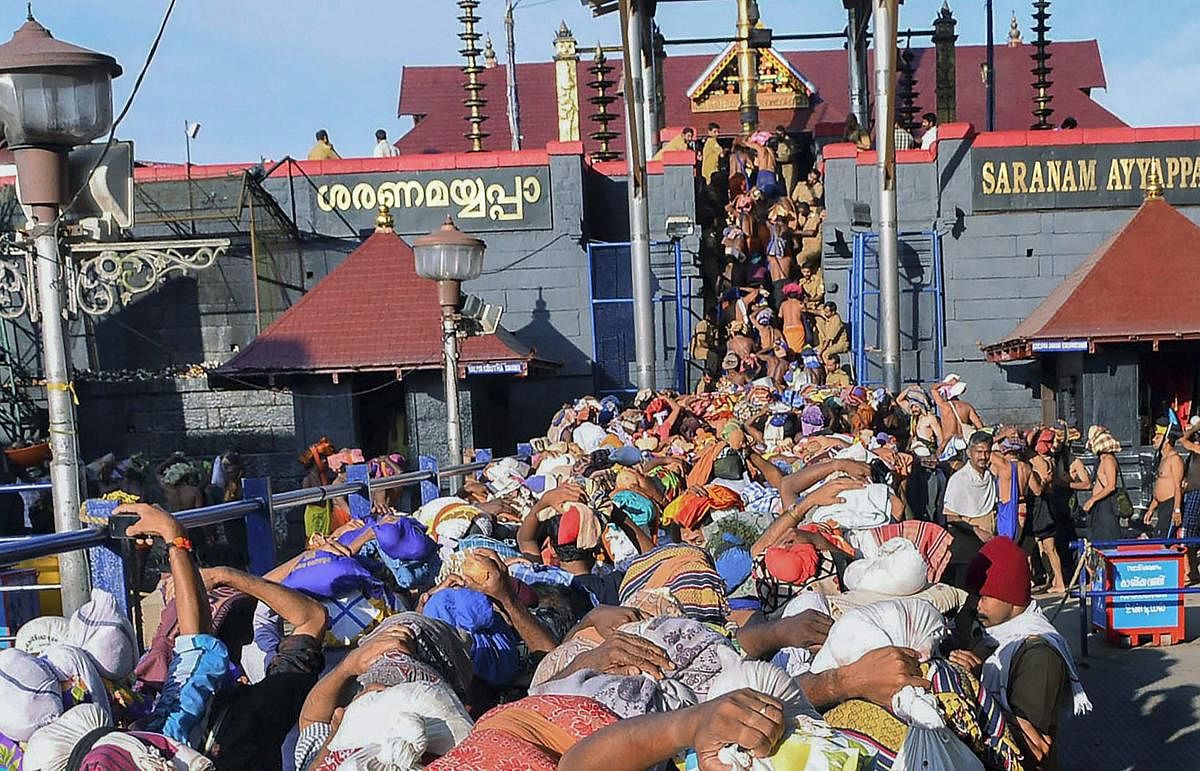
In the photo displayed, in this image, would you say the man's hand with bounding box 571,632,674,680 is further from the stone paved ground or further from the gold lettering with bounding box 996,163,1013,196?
the gold lettering with bounding box 996,163,1013,196

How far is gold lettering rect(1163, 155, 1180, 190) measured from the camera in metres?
18.6

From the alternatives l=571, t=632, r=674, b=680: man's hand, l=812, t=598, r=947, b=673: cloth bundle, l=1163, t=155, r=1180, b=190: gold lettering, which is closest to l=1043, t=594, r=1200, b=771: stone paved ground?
l=812, t=598, r=947, b=673: cloth bundle

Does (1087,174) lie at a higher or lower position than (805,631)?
higher

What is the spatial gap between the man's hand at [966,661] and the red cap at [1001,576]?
78 cm

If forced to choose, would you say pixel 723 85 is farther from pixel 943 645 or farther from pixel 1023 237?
pixel 943 645

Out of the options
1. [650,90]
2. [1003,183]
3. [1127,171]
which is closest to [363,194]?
[650,90]

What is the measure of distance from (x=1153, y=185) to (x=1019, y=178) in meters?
1.82

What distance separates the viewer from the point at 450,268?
32.4ft

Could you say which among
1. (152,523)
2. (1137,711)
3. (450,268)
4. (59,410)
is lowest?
(1137,711)

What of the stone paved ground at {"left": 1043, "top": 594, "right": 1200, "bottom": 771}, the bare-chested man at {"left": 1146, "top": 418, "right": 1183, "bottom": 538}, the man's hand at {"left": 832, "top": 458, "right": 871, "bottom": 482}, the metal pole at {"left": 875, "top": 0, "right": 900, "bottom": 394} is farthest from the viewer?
the metal pole at {"left": 875, "top": 0, "right": 900, "bottom": 394}

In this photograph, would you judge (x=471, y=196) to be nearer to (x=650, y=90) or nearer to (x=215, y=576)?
(x=650, y=90)

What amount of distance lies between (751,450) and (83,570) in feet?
19.0

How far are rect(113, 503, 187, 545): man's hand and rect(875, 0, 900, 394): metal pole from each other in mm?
14472

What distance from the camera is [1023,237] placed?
1881 cm
